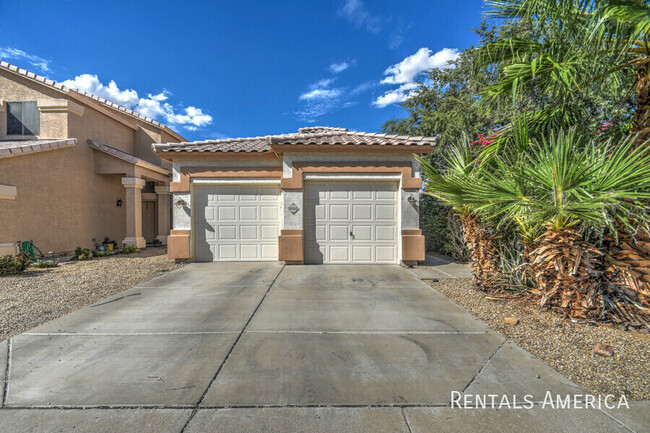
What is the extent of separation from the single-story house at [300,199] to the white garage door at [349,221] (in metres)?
0.03

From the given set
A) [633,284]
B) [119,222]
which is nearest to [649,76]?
[633,284]

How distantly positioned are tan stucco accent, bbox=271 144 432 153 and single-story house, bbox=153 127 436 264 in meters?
0.03

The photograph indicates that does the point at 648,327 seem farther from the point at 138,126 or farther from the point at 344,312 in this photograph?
the point at 138,126

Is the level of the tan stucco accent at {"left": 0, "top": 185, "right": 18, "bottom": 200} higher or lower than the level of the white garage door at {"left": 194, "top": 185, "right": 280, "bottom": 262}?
higher

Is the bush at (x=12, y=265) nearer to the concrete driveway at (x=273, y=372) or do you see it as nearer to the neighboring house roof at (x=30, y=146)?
the neighboring house roof at (x=30, y=146)

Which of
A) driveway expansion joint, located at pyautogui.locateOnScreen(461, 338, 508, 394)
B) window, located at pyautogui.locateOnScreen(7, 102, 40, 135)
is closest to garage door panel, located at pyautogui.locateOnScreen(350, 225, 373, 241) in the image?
driveway expansion joint, located at pyautogui.locateOnScreen(461, 338, 508, 394)

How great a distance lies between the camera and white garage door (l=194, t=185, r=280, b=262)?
29.6 ft

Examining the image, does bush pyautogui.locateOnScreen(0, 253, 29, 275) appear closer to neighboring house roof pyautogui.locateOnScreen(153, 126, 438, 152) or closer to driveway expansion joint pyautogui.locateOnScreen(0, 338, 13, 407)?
neighboring house roof pyautogui.locateOnScreen(153, 126, 438, 152)

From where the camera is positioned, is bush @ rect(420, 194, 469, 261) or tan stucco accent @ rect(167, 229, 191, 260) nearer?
tan stucco accent @ rect(167, 229, 191, 260)

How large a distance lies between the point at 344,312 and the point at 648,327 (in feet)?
12.8

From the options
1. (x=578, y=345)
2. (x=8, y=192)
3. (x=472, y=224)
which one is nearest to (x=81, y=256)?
(x=8, y=192)

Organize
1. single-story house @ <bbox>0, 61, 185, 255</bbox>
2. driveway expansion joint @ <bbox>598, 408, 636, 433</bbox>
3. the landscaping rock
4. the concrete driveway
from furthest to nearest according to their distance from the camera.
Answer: single-story house @ <bbox>0, 61, 185, 255</bbox>, the landscaping rock, the concrete driveway, driveway expansion joint @ <bbox>598, 408, 636, 433</bbox>

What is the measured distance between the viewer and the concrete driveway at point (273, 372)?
7.47 ft

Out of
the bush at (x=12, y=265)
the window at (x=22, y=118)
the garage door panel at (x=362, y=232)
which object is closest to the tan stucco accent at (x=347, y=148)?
the garage door panel at (x=362, y=232)
